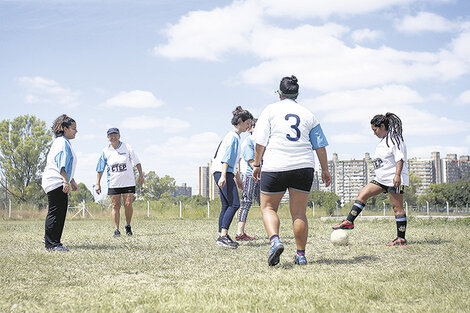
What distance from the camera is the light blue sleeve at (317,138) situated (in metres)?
5.06

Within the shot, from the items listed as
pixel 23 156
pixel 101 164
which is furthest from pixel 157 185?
pixel 101 164

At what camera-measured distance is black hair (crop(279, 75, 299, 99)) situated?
17.1 ft

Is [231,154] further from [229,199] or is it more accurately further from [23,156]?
[23,156]

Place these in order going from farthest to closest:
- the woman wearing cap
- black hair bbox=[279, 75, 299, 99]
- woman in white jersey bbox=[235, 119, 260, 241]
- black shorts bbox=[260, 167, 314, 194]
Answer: the woman wearing cap → woman in white jersey bbox=[235, 119, 260, 241] → black hair bbox=[279, 75, 299, 99] → black shorts bbox=[260, 167, 314, 194]

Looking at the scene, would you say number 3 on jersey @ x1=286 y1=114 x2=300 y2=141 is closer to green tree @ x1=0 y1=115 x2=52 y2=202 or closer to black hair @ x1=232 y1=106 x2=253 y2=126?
black hair @ x1=232 y1=106 x2=253 y2=126

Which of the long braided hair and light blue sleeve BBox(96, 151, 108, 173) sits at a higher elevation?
the long braided hair

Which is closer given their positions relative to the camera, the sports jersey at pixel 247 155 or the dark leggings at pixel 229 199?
the dark leggings at pixel 229 199

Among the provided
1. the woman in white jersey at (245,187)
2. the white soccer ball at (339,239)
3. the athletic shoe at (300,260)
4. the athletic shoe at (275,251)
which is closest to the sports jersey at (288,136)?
the athletic shoe at (275,251)

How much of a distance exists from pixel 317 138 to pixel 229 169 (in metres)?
2.29

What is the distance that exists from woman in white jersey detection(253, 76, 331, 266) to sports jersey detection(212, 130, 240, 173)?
1861 mm

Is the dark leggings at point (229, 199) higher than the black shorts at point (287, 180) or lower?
lower

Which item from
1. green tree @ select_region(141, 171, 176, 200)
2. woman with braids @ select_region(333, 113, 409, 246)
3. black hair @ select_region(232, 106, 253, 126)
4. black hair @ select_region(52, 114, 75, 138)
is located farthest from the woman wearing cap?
green tree @ select_region(141, 171, 176, 200)

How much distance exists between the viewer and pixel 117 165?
9.11 meters

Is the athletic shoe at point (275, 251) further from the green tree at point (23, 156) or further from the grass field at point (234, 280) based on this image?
the green tree at point (23, 156)
